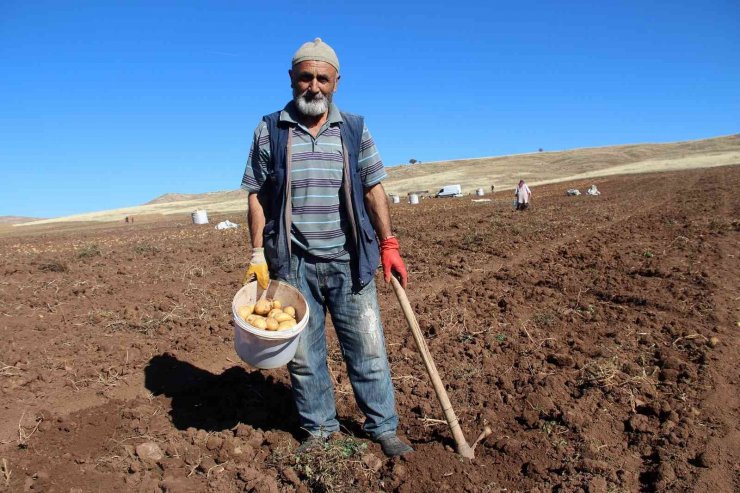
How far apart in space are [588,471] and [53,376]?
12.8 ft

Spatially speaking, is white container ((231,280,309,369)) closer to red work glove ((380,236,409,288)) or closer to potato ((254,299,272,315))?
potato ((254,299,272,315))

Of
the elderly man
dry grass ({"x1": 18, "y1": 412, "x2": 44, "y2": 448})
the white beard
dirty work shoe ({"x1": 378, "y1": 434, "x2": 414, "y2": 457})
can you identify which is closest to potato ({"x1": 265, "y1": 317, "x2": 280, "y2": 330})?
the elderly man

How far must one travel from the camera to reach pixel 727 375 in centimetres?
383

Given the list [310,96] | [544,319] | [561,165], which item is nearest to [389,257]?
[310,96]

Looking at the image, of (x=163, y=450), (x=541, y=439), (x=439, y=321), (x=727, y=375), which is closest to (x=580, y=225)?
(x=439, y=321)

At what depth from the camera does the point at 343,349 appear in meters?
3.27

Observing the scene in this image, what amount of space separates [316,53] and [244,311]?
4.49ft

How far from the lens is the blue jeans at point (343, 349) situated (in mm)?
3146

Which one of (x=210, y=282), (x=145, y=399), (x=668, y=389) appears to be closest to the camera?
(x=668, y=389)

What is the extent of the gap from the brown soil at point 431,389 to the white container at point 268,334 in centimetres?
58

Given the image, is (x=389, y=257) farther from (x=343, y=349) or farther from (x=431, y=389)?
(x=431, y=389)

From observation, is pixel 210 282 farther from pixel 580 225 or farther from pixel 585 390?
pixel 580 225

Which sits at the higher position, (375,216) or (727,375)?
(375,216)

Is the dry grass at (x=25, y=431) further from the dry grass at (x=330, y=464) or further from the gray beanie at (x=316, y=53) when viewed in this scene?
the gray beanie at (x=316, y=53)
